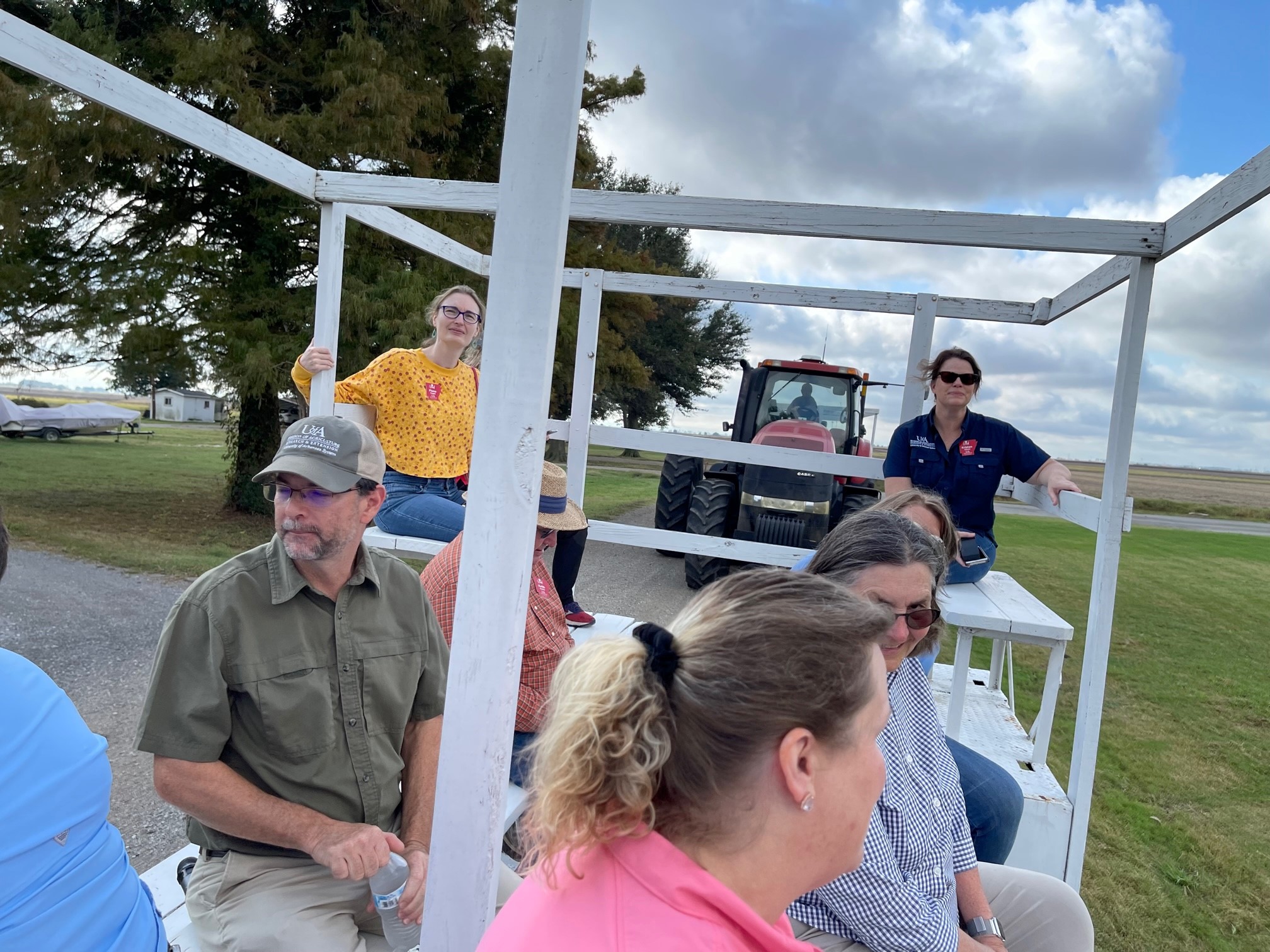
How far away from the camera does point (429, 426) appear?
4.02 meters

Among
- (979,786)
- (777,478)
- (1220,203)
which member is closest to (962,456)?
(979,786)

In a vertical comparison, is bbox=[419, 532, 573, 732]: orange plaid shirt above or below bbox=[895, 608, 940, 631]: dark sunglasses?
below

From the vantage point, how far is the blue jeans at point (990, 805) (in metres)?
2.73

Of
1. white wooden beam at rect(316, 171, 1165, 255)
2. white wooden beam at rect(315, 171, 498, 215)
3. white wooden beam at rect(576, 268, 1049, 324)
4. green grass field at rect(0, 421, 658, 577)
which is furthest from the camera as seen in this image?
green grass field at rect(0, 421, 658, 577)

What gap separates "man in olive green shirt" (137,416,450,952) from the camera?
1750 mm

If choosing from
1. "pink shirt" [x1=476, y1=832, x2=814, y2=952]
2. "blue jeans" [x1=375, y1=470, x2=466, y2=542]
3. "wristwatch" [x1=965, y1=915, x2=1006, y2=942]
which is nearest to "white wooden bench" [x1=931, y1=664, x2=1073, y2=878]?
"wristwatch" [x1=965, y1=915, x2=1006, y2=942]

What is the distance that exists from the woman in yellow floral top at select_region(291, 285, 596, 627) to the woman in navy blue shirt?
162 cm

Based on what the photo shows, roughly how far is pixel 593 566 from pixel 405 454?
656 cm

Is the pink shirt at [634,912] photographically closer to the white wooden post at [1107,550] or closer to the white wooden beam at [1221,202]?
the white wooden beam at [1221,202]

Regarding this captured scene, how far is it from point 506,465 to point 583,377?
337 cm

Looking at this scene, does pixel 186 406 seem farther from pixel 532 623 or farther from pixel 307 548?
pixel 307 548

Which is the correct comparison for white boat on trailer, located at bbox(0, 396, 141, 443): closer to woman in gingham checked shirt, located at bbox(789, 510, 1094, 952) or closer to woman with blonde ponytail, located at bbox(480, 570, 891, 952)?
woman in gingham checked shirt, located at bbox(789, 510, 1094, 952)

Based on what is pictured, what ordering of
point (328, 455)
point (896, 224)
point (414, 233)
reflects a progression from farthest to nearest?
point (414, 233)
point (896, 224)
point (328, 455)

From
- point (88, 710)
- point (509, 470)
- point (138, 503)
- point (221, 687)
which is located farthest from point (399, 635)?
point (138, 503)
